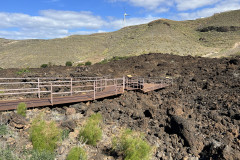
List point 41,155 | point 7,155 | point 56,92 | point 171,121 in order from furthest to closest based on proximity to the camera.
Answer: point 56,92 < point 171,121 < point 41,155 < point 7,155

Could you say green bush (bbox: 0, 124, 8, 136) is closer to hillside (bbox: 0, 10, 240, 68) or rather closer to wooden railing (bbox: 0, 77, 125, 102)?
wooden railing (bbox: 0, 77, 125, 102)

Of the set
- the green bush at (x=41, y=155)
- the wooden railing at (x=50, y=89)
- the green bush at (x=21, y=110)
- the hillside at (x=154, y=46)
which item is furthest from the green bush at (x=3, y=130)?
the hillside at (x=154, y=46)

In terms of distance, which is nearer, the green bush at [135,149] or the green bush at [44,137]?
the green bush at [135,149]

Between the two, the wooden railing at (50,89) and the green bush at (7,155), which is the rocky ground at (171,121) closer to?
the green bush at (7,155)

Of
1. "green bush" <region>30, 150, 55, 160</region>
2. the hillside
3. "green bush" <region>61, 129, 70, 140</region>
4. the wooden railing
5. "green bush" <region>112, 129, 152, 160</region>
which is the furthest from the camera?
the hillside

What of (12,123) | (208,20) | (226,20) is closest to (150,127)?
(12,123)

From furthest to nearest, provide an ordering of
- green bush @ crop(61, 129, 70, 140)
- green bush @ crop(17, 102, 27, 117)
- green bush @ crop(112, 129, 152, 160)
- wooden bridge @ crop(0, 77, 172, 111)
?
1. wooden bridge @ crop(0, 77, 172, 111)
2. green bush @ crop(17, 102, 27, 117)
3. green bush @ crop(61, 129, 70, 140)
4. green bush @ crop(112, 129, 152, 160)

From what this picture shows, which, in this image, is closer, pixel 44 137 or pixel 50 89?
pixel 44 137

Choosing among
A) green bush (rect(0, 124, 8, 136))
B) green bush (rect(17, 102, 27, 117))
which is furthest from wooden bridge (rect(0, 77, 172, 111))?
green bush (rect(0, 124, 8, 136))

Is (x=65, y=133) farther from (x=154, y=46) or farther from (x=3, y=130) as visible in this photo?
(x=154, y=46)

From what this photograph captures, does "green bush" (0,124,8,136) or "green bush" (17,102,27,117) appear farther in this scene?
"green bush" (17,102,27,117)

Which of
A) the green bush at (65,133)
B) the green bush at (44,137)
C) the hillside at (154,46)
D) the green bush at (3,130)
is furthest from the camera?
the hillside at (154,46)

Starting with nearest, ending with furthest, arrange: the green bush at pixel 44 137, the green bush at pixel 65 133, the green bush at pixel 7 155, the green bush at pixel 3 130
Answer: the green bush at pixel 7 155 → the green bush at pixel 44 137 → the green bush at pixel 3 130 → the green bush at pixel 65 133

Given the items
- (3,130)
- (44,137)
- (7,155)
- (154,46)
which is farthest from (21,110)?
(154,46)
